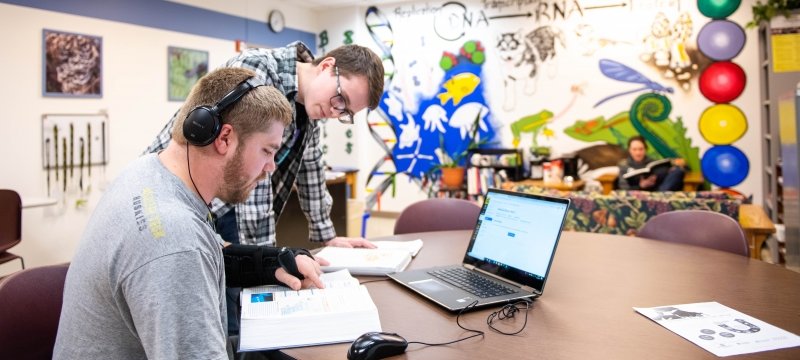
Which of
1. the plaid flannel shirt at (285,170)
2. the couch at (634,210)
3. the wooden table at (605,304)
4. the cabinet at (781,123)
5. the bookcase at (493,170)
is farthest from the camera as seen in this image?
the bookcase at (493,170)

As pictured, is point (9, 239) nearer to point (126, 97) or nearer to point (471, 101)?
point (126, 97)

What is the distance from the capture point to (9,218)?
3.55 metres

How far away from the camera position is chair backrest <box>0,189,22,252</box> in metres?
3.51

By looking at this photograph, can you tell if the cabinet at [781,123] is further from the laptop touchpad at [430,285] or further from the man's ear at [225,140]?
the man's ear at [225,140]

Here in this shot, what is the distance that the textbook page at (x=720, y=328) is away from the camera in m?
1.14

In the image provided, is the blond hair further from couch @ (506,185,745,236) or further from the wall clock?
the wall clock

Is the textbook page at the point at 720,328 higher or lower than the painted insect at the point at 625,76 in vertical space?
lower

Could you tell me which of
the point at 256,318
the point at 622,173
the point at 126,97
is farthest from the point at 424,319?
the point at 622,173

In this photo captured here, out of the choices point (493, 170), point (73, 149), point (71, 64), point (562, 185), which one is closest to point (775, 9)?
point (562, 185)

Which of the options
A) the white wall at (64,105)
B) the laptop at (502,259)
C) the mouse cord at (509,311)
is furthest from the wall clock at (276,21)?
the mouse cord at (509,311)

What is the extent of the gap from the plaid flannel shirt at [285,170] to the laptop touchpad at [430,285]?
0.60m

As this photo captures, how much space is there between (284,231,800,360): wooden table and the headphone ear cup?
0.46 meters

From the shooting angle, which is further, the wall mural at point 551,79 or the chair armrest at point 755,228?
the wall mural at point 551,79

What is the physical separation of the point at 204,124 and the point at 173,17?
5010 mm
